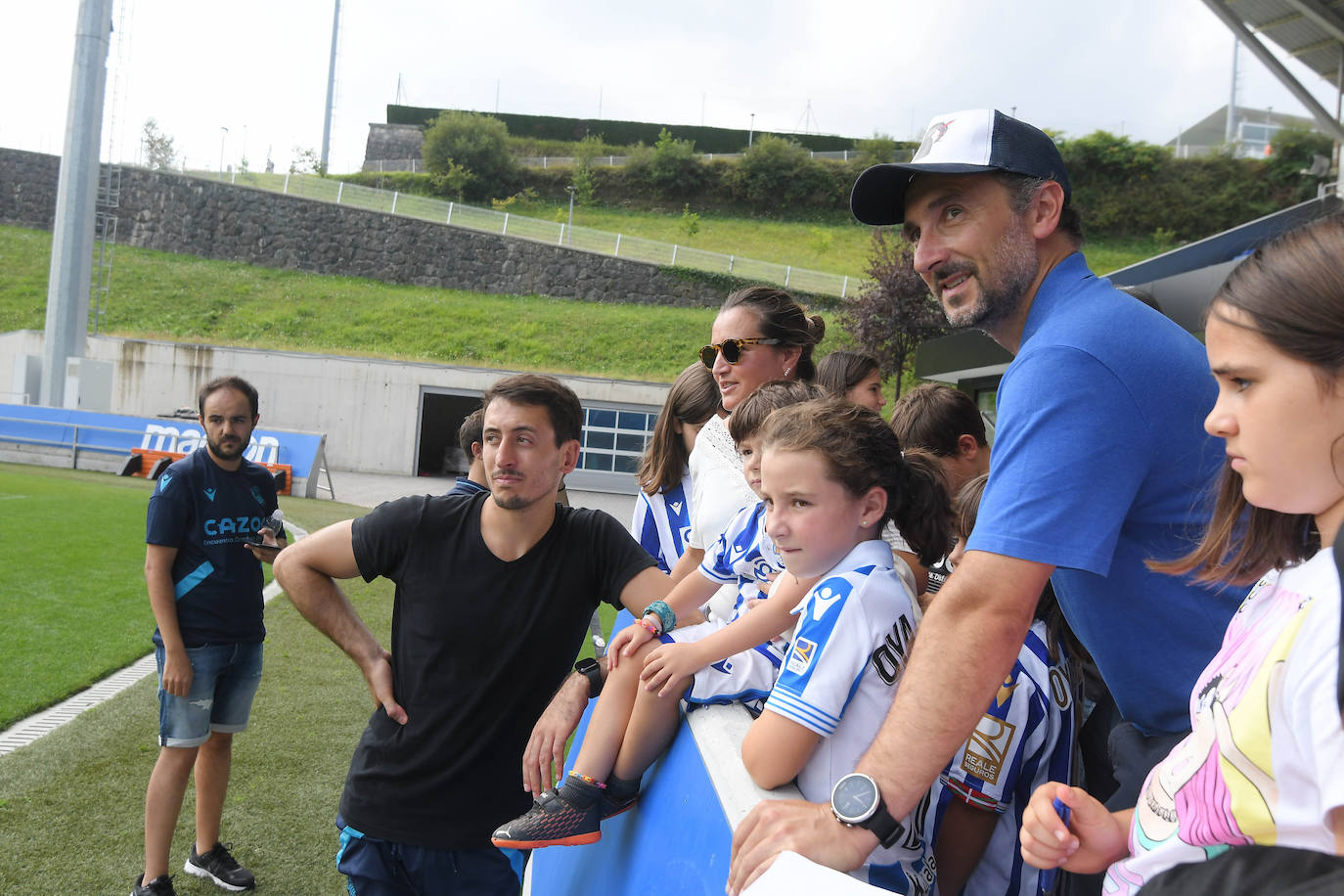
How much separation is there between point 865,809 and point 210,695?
3.67m

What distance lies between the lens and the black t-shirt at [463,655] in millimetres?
2926

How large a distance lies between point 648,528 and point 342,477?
76.8 feet

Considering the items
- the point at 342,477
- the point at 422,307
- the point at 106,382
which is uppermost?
the point at 422,307

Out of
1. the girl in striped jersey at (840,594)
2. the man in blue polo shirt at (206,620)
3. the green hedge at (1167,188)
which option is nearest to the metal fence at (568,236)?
the green hedge at (1167,188)

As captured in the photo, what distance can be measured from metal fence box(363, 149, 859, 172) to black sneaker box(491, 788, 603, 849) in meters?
53.5

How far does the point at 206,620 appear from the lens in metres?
4.32

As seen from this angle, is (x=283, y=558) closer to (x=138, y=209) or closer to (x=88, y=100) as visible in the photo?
(x=88, y=100)

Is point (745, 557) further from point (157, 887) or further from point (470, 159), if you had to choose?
point (470, 159)

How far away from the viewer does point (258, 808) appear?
16.2 feet

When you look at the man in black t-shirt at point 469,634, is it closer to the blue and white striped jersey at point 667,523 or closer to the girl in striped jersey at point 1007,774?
the blue and white striped jersey at point 667,523

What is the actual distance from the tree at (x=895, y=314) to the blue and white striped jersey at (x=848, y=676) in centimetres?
2326

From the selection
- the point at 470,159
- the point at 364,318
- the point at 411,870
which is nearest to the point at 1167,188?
the point at 470,159

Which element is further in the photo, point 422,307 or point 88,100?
point 422,307

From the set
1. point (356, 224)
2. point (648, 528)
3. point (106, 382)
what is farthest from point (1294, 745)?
point (356, 224)
